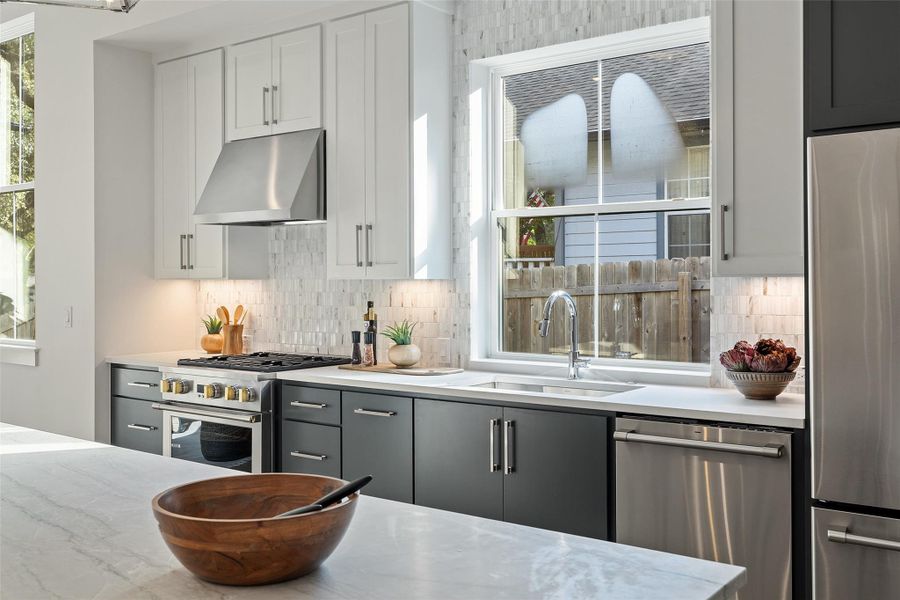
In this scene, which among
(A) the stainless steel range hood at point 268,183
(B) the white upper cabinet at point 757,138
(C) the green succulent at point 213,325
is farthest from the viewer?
(C) the green succulent at point 213,325

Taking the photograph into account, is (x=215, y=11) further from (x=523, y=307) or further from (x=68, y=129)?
(x=523, y=307)

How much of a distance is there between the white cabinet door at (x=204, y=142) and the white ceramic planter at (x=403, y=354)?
1.30 m

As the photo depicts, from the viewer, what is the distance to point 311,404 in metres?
3.96

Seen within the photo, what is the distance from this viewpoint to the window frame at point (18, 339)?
5.55 meters

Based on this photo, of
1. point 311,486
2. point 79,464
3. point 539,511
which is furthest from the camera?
point 539,511

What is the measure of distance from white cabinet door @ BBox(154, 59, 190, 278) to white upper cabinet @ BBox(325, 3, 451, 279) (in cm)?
120

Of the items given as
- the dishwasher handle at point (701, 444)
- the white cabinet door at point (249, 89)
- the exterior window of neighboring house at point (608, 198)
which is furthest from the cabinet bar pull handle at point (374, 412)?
the white cabinet door at point (249, 89)

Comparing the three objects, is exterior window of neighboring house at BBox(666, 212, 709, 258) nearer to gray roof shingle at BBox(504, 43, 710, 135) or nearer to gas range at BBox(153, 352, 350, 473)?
gray roof shingle at BBox(504, 43, 710, 135)

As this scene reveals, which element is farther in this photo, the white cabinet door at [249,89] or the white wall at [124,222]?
the white wall at [124,222]

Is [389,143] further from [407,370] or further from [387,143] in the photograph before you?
[407,370]

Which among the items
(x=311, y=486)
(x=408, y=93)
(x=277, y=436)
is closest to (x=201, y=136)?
A: (x=408, y=93)

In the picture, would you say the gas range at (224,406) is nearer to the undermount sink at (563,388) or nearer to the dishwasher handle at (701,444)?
the undermount sink at (563,388)

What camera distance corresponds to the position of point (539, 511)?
3246 millimetres

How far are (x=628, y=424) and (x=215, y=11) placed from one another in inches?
119
